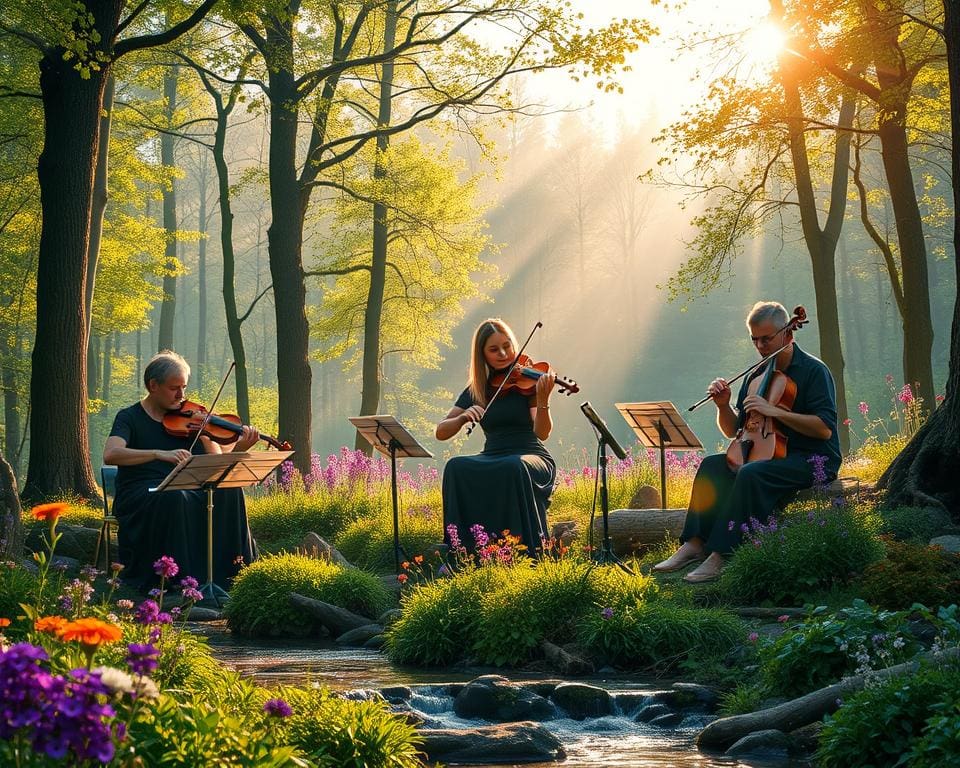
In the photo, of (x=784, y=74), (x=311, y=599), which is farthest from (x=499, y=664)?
(x=784, y=74)

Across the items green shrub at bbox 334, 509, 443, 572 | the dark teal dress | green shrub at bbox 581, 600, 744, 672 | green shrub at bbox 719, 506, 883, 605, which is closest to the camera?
green shrub at bbox 581, 600, 744, 672

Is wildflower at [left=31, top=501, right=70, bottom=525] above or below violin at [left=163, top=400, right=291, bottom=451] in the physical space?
below

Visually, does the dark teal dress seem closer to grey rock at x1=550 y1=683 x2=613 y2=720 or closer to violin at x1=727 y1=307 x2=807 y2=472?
violin at x1=727 y1=307 x2=807 y2=472

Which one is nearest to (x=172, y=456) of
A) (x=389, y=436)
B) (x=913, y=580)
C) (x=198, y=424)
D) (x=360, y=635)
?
(x=198, y=424)

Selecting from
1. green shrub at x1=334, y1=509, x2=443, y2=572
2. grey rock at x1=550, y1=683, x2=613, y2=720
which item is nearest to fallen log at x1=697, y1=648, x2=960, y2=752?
grey rock at x1=550, y1=683, x2=613, y2=720

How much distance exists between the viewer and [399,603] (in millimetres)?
9711

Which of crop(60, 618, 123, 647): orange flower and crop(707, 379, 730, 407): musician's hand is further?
crop(707, 379, 730, 407): musician's hand

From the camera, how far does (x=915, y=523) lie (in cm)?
898

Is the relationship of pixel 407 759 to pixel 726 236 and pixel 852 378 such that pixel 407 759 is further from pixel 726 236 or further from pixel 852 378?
pixel 852 378

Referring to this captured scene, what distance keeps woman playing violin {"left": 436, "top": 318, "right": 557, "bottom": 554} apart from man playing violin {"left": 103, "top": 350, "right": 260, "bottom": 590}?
173 centimetres

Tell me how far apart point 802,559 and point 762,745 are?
2983 mm

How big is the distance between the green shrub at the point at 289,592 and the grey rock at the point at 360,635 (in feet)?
1.49

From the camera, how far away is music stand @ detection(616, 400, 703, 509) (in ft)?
32.0

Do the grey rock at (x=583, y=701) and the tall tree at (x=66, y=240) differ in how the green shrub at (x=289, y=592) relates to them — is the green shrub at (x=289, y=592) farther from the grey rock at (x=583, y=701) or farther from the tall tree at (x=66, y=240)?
the tall tree at (x=66, y=240)
